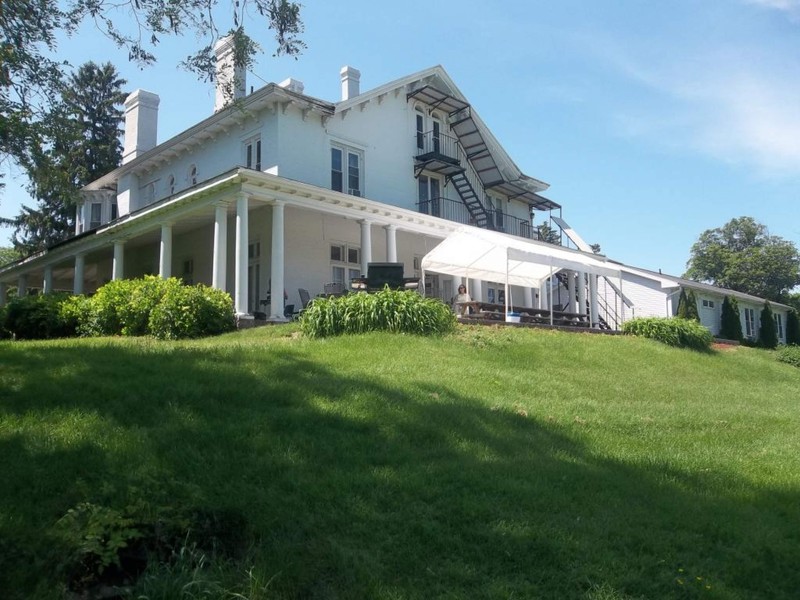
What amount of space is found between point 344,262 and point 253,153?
4272mm

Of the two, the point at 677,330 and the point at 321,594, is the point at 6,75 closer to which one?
the point at 321,594

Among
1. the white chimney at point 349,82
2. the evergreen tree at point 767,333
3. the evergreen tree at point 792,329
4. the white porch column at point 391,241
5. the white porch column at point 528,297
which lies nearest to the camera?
the white porch column at point 391,241

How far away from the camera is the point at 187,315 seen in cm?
1401

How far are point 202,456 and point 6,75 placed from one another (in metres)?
7.15

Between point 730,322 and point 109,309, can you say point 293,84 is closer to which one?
point 109,309

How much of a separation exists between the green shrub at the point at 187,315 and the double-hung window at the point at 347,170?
6.90 metres

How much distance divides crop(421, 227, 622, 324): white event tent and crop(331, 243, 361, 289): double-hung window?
3278 millimetres

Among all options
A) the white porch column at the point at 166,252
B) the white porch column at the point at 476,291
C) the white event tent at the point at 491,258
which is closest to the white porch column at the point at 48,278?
the white porch column at the point at 166,252

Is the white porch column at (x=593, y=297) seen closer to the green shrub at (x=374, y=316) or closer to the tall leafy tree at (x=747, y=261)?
the green shrub at (x=374, y=316)

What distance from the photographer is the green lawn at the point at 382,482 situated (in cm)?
377

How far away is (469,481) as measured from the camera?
502cm

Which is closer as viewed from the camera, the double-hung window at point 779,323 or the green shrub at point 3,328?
the green shrub at point 3,328

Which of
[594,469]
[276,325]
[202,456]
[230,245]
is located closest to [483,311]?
[276,325]

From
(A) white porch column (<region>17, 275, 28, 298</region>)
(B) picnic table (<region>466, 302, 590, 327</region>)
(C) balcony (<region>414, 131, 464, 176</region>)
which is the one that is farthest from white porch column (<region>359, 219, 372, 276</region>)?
(A) white porch column (<region>17, 275, 28, 298</region>)
